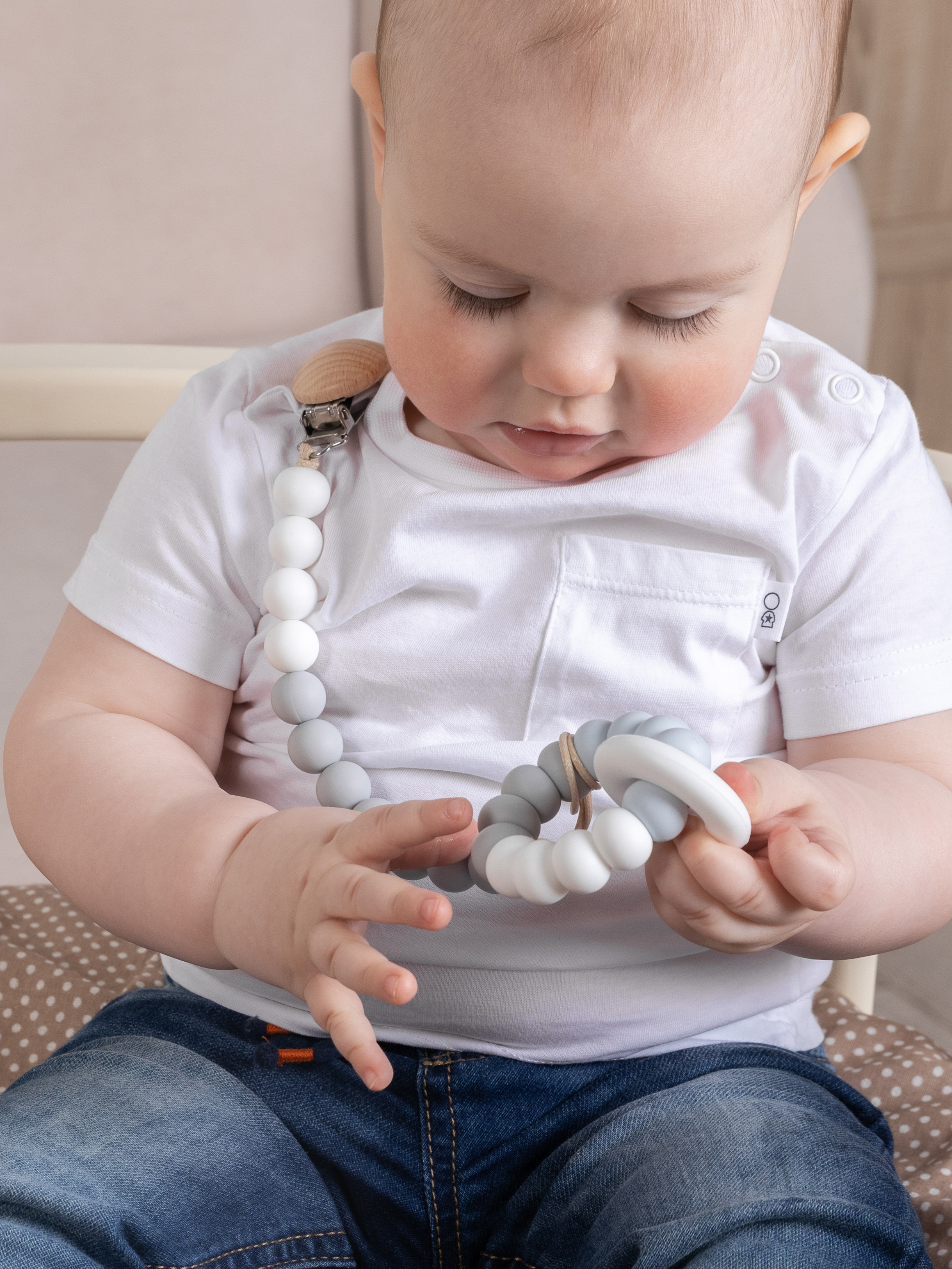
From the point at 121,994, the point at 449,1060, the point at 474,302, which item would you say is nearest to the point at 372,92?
the point at 474,302

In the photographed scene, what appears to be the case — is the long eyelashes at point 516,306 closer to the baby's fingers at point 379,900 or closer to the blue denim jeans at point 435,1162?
the baby's fingers at point 379,900

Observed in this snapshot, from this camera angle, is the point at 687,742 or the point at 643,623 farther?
the point at 643,623

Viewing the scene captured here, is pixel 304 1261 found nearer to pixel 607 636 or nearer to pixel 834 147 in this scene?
pixel 607 636

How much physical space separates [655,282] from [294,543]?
23 centimetres

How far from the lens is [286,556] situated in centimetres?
62

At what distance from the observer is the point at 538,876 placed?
0.45 m

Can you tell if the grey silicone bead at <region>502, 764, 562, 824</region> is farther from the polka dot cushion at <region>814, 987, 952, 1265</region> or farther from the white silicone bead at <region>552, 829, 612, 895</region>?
the polka dot cushion at <region>814, 987, 952, 1265</region>

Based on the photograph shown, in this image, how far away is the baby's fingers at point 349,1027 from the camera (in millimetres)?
412

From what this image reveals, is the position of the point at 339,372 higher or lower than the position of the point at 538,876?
higher

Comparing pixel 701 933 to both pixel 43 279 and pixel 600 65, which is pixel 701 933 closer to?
pixel 600 65

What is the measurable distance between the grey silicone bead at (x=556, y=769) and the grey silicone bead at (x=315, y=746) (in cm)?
12

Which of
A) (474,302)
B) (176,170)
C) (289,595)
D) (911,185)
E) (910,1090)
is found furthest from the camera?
(911,185)

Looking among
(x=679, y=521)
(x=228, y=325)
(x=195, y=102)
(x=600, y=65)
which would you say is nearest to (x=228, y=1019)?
(x=679, y=521)

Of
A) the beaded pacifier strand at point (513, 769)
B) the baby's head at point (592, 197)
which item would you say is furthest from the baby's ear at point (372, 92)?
the beaded pacifier strand at point (513, 769)
